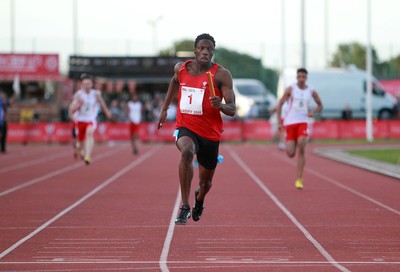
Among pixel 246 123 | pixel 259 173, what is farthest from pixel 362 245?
pixel 246 123

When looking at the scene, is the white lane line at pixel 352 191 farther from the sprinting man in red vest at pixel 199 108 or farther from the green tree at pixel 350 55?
the green tree at pixel 350 55

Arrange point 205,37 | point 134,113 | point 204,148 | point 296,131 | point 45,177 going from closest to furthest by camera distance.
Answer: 1. point 205,37
2. point 204,148
3. point 296,131
4. point 45,177
5. point 134,113

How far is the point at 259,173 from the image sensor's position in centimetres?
2284

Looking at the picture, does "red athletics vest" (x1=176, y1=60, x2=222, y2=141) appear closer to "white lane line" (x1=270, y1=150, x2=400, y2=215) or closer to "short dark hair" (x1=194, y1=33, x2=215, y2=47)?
"short dark hair" (x1=194, y1=33, x2=215, y2=47)

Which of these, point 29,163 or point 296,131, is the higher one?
point 296,131

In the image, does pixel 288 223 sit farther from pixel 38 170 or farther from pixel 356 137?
pixel 356 137

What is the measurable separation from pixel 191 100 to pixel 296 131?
22.9 ft

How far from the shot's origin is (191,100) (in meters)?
10.8

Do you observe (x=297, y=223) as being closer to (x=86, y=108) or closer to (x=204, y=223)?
(x=204, y=223)

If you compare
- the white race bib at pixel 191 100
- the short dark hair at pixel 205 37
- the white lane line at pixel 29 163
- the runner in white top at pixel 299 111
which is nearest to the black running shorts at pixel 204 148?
the white race bib at pixel 191 100

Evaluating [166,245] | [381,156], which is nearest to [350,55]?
[381,156]

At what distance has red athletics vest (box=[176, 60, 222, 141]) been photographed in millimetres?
10781

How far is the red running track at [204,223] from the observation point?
913 cm

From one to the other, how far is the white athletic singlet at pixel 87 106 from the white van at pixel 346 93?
105 feet
